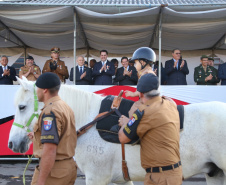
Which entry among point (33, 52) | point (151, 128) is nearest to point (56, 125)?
point (151, 128)

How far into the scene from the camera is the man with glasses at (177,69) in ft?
22.7

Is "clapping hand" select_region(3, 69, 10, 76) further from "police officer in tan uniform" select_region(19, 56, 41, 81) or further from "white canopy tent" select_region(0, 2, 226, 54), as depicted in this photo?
"white canopy tent" select_region(0, 2, 226, 54)

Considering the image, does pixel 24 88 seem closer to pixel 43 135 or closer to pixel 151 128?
pixel 43 135

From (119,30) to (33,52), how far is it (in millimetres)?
4998

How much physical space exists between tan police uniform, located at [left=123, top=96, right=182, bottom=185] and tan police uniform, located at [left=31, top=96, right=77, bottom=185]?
0.55 m

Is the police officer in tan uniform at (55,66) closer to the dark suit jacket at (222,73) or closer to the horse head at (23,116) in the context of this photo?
the horse head at (23,116)

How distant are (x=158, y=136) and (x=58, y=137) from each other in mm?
869

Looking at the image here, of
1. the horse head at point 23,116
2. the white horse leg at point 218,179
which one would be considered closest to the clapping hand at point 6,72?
the horse head at point 23,116

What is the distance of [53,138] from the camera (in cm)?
199

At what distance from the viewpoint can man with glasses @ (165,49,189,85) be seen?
6908 mm

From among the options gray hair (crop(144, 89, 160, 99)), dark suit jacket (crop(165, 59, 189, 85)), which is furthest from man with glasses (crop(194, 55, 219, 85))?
gray hair (crop(144, 89, 160, 99))

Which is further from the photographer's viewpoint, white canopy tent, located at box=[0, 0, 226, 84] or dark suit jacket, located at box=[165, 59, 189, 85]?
dark suit jacket, located at box=[165, 59, 189, 85]

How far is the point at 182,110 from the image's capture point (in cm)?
291

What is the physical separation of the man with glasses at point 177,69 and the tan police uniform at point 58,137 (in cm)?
525
